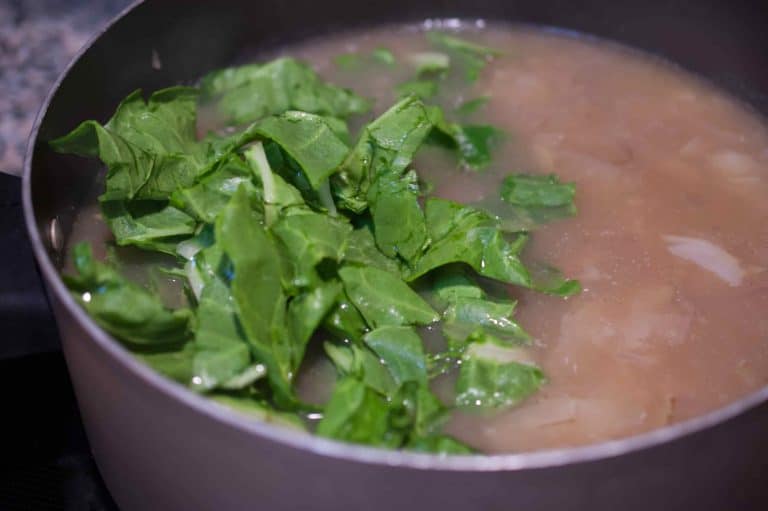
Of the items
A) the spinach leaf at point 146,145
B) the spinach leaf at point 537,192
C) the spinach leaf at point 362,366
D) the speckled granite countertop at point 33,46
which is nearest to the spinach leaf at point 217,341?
the spinach leaf at point 362,366

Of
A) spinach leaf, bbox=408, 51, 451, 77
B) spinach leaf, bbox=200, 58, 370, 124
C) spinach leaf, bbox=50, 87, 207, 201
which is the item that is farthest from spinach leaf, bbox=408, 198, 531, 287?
spinach leaf, bbox=408, 51, 451, 77

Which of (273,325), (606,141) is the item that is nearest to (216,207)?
(273,325)

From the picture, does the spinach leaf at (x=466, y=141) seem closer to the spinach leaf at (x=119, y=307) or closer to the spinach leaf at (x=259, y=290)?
the spinach leaf at (x=259, y=290)

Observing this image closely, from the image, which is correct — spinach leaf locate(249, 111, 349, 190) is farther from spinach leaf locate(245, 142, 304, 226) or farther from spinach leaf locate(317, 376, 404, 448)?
spinach leaf locate(317, 376, 404, 448)

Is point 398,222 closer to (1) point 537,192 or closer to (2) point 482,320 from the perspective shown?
(2) point 482,320

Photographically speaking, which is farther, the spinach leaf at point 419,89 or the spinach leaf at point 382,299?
the spinach leaf at point 419,89

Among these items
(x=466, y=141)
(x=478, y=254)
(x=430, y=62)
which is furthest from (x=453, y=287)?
(x=430, y=62)

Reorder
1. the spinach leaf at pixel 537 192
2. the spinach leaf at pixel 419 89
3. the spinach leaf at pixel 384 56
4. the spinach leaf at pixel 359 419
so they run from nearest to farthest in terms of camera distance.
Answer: the spinach leaf at pixel 359 419 < the spinach leaf at pixel 537 192 < the spinach leaf at pixel 419 89 < the spinach leaf at pixel 384 56
